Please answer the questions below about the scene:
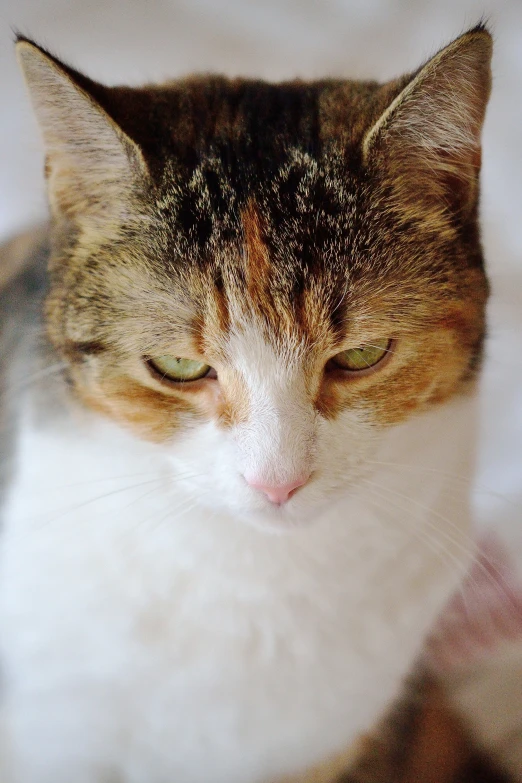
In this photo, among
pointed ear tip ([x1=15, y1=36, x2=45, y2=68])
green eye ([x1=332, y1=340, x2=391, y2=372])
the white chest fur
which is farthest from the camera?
the white chest fur

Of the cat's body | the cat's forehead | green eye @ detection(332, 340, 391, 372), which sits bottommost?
the cat's body

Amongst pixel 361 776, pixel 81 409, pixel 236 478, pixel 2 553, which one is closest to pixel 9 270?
pixel 81 409

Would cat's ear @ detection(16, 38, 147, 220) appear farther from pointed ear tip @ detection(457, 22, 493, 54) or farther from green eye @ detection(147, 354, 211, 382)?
pointed ear tip @ detection(457, 22, 493, 54)

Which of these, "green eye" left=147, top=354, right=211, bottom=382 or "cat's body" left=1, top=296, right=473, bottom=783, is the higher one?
"green eye" left=147, top=354, right=211, bottom=382

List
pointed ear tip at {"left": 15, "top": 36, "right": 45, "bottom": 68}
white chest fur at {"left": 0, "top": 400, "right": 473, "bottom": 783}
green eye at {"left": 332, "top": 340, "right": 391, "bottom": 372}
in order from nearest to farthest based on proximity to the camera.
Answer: pointed ear tip at {"left": 15, "top": 36, "right": 45, "bottom": 68}
green eye at {"left": 332, "top": 340, "right": 391, "bottom": 372}
white chest fur at {"left": 0, "top": 400, "right": 473, "bottom": 783}

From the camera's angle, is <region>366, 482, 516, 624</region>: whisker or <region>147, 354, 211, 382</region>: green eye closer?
<region>147, 354, 211, 382</region>: green eye

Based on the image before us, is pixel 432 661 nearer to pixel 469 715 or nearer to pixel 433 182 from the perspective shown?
pixel 469 715

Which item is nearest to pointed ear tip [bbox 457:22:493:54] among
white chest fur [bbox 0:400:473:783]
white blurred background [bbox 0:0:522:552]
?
white blurred background [bbox 0:0:522:552]

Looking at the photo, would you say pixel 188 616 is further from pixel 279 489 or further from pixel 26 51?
pixel 26 51
